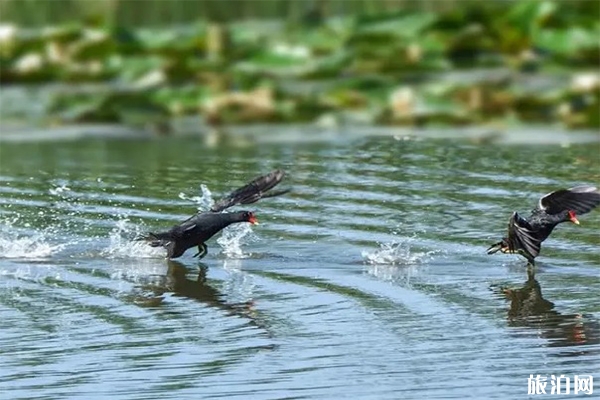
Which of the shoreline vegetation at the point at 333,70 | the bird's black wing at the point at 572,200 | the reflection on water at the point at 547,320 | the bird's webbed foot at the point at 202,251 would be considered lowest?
the reflection on water at the point at 547,320

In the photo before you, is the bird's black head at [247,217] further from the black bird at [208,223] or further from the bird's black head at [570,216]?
the bird's black head at [570,216]

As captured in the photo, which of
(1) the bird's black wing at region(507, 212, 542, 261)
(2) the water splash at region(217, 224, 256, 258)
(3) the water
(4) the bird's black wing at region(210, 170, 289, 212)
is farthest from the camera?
(2) the water splash at region(217, 224, 256, 258)

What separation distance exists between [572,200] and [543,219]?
24cm

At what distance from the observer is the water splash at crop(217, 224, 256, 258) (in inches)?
470

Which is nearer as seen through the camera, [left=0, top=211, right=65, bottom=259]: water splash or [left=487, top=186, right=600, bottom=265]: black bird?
[left=487, top=186, right=600, bottom=265]: black bird

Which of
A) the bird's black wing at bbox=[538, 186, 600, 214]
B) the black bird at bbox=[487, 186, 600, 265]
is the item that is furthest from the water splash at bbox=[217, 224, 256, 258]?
the bird's black wing at bbox=[538, 186, 600, 214]

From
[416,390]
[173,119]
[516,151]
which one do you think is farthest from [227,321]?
[173,119]

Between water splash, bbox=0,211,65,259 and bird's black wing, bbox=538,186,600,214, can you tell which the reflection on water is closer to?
bird's black wing, bbox=538,186,600,214

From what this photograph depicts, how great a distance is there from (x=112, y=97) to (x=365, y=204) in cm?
831

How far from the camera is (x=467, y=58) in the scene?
889 inches

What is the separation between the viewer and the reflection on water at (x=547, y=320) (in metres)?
8.97

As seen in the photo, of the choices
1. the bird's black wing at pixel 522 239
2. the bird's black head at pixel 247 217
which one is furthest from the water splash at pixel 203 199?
the bird's black wing at pixel 522 239

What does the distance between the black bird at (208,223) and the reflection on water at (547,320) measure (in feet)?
6.64

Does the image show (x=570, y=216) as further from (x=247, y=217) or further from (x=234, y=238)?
(x=234, y=238)
